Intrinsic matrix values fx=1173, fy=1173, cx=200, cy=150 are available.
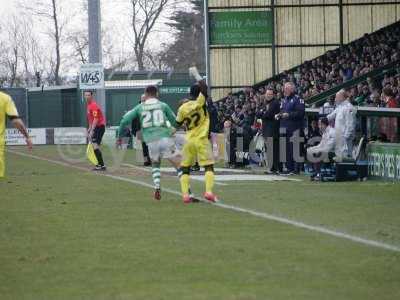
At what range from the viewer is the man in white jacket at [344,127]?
21953 mm

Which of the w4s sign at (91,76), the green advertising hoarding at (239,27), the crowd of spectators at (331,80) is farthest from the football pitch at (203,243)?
the green advertising hoarding at (239,27)

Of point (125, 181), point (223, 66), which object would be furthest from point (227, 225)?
point (223, 66)

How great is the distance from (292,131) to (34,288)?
615 inches

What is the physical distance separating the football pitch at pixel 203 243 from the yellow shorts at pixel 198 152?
0.63 m

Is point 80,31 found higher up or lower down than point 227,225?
higher up

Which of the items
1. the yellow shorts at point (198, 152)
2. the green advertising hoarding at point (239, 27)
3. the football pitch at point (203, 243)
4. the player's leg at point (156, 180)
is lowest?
the football pitch at point (203, 243)

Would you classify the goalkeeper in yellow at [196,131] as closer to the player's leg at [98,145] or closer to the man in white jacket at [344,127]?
the man in white jacket at [344,127]

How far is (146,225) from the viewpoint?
1372 centimetres

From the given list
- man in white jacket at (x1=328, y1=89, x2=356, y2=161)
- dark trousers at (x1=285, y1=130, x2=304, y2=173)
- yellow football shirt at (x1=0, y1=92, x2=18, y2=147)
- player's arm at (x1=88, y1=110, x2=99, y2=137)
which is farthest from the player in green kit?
player's arm at (x1=88, y1=110, x2=99, y2=137)

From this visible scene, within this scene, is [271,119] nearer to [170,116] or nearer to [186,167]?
[170,116]

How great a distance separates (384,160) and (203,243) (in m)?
10.2

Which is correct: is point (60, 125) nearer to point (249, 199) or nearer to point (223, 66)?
point (223, 66)

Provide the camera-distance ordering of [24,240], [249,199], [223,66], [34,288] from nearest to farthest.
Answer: [34,288]
[24,240]
[249,199]
[223,66]

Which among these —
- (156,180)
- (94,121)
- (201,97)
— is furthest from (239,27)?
(201,97)
